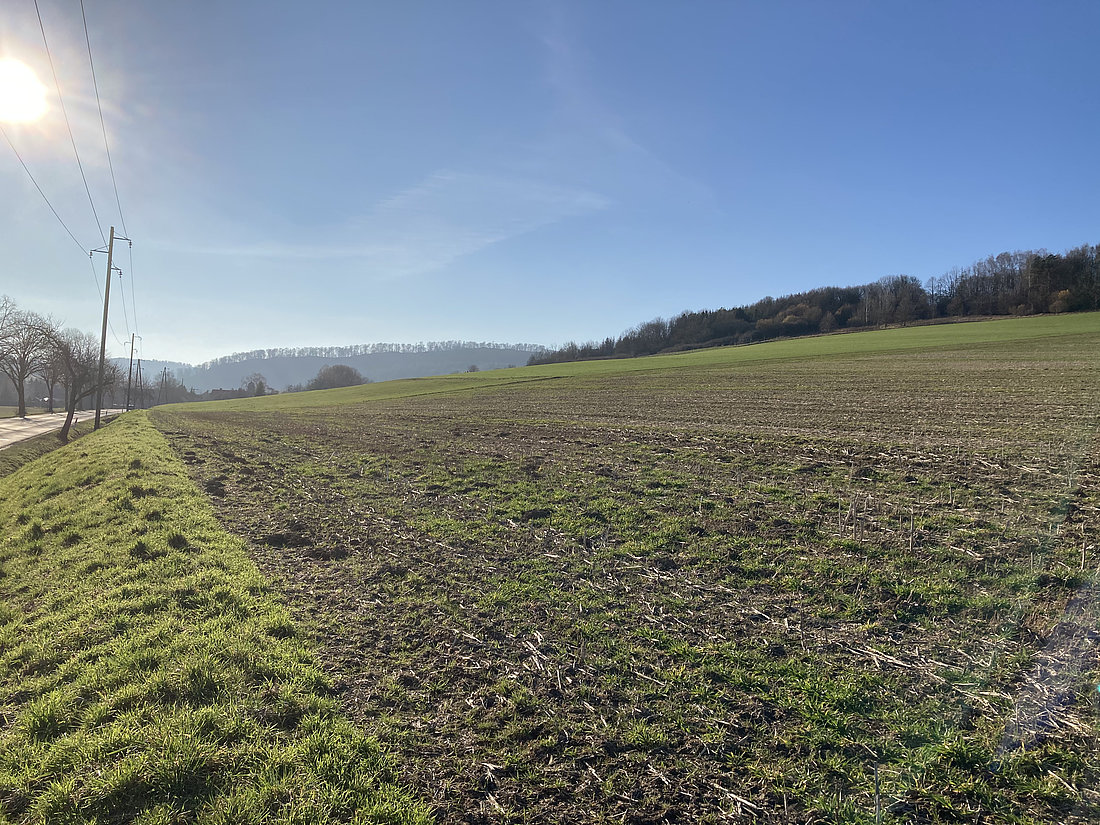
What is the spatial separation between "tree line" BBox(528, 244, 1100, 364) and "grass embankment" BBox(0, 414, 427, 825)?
108 metres

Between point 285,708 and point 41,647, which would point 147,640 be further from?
point 285,708

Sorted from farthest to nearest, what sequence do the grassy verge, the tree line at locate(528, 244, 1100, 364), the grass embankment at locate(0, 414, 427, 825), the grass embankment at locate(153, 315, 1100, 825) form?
1. the tree line at locate(528, 244, 1100, 364)
2. the grassy verge
3. the grass embankment at locate(153, 315, 1100, 825)
4. the grass embankment at locate(0, 414, 427, 825)

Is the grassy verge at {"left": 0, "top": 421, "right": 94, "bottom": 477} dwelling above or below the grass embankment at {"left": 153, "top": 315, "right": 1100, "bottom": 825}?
above

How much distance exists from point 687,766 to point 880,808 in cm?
136

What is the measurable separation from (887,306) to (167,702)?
125334 mm

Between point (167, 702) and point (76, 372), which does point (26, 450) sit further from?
point (167, 702)

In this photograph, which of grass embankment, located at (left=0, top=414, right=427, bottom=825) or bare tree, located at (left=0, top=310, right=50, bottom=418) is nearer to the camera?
grass embankment, located at (left=0, top=414, right=427, bottom=825)

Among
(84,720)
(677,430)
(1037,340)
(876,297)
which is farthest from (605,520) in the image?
(876,297)

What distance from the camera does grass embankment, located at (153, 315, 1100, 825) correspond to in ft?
13.5

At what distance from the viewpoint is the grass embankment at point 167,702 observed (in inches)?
157

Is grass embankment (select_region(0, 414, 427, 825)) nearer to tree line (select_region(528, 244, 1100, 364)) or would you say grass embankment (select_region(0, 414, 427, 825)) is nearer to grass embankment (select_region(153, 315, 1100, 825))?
grass embankment (select_region(153, 315, 1100, 825))

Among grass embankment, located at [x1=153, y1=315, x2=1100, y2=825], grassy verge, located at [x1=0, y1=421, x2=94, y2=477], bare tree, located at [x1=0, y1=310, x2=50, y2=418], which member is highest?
bare tree, located at [x1=0, y1=310, x2=50, y2=418]

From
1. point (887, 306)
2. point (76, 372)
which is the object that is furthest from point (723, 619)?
point (887, 306)

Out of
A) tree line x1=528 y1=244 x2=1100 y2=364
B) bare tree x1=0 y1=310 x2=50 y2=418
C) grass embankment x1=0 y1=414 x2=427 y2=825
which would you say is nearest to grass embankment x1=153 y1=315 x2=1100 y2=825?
grass embankment x1=0 y1=414 x2=427 y2=825
